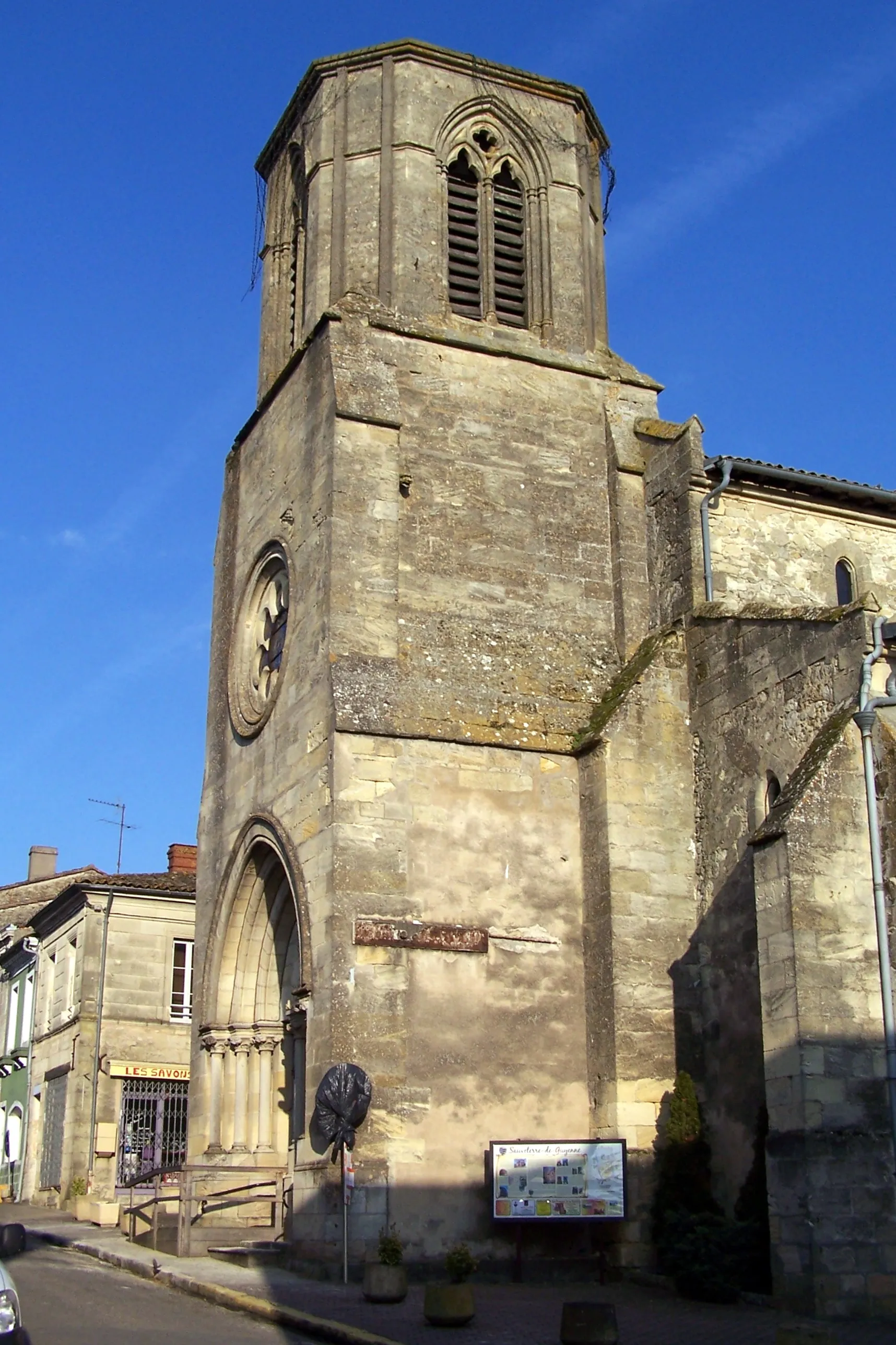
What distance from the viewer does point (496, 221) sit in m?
21.3

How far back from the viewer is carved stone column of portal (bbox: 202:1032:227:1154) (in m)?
19.1

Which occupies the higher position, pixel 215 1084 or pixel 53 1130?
pixel 215 1084

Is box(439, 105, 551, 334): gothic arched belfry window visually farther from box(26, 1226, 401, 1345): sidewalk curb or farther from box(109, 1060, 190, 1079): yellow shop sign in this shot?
box(109, 1060, 190, 1079): yellow shop sign

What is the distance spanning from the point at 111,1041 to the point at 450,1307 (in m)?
18.4

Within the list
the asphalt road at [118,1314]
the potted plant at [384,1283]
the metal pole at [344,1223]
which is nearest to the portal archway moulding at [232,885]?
the metal pole at [344,1223]

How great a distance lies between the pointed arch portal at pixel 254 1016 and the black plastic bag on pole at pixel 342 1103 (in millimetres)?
3117

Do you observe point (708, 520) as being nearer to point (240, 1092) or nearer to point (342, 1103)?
point (342, 1103)

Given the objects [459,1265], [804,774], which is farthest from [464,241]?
[459,1265]

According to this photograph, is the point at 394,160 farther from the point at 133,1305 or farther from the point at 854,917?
the point at 133,1305

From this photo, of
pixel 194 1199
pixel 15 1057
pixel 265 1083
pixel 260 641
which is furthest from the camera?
pixel 15 1057

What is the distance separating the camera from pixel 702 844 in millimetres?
17297

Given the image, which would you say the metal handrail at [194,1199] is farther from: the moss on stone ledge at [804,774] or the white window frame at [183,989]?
the white window frame at [183,989]

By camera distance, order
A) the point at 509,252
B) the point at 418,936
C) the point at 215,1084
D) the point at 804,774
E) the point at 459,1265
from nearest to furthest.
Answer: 1. the point at 459,1265
2. the point at 804,774
3. the point at 418,936
4. the point at 215,1084
5. the point at 509,252

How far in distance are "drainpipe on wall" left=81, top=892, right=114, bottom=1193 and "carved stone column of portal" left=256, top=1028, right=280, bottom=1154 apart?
9.87 m
